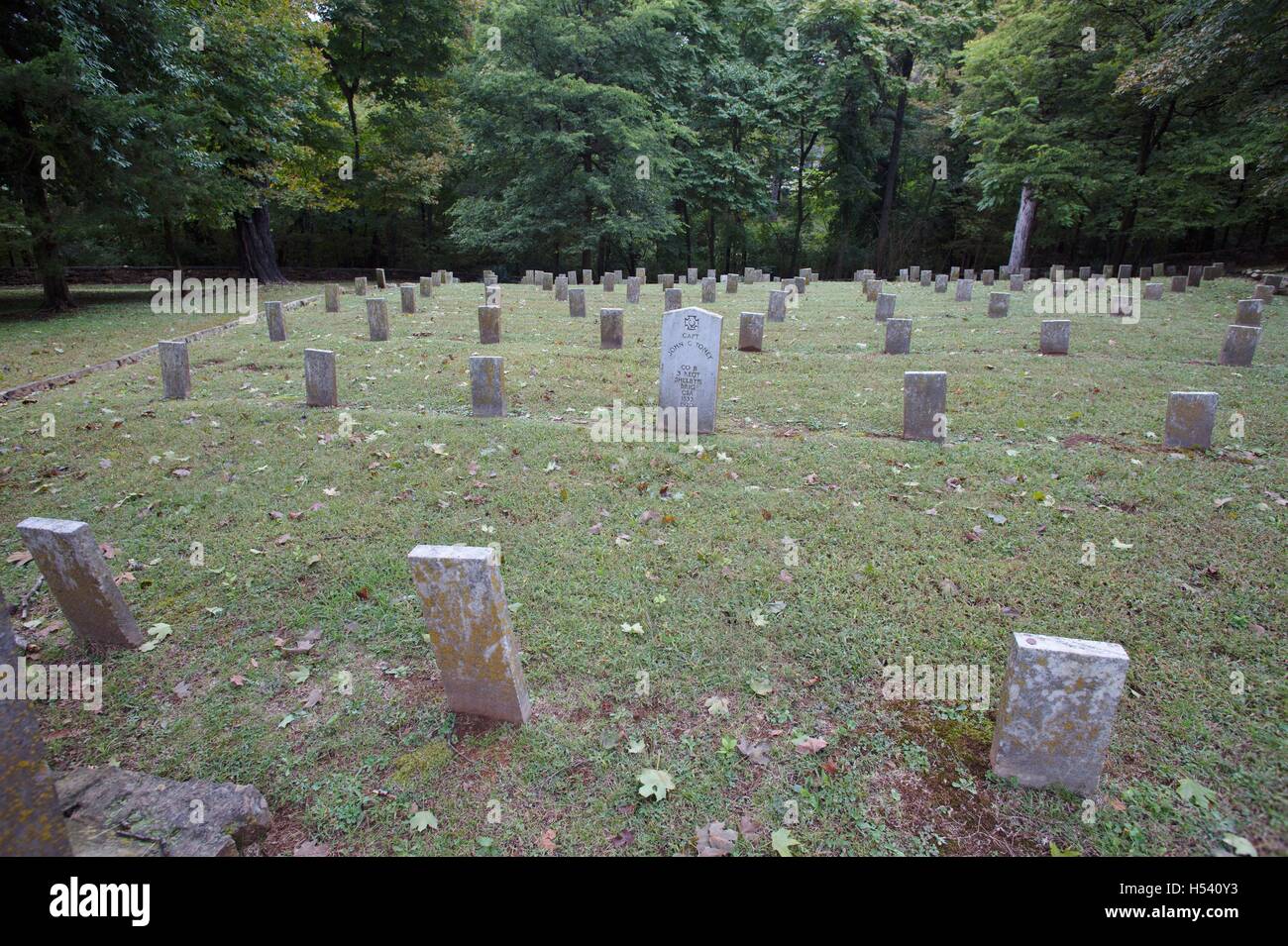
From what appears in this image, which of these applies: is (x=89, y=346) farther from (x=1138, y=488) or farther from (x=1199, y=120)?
(x=1199, y=120)

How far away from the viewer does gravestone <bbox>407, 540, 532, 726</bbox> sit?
3.21 meters

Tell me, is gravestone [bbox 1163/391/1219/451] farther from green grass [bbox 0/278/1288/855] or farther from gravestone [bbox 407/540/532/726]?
gravestone [bbox 407/540/532/726]

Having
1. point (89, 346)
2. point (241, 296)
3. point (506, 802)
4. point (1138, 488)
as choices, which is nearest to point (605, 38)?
point (241, 296)

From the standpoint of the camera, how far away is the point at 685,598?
447cm

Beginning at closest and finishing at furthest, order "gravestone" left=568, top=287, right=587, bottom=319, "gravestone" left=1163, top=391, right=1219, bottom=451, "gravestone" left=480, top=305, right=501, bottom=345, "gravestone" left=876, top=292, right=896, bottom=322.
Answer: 1. "gravestone" left=1163, top=391, right=1219, bottom=451
2. "gravestone" left=480, top=305, right=501, bottom=345
3. "gravestone" left=876, top=292, right=896, bottom=322
4. "gravestone" left=568, top=287, right=587, bottom=319

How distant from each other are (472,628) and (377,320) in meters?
10.2

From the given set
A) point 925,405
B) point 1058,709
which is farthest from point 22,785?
point 925,405

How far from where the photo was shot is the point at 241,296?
2055 centimetres

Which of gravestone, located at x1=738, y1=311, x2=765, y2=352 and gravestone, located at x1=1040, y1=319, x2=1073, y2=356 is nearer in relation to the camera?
gravestone, located at x1=1040, y1=319, x2=1073, y2=356

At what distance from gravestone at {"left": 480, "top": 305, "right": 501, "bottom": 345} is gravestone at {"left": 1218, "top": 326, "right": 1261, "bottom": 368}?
11471mm

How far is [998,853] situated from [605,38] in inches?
1089

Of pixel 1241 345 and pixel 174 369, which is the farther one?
pixel 1241 345

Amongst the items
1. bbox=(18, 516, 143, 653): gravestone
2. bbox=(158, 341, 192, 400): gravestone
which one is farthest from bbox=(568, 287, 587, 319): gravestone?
bbox=(18, 516, 143, 653): gravestone

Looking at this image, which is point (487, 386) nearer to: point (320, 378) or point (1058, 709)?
point (320, 378)
